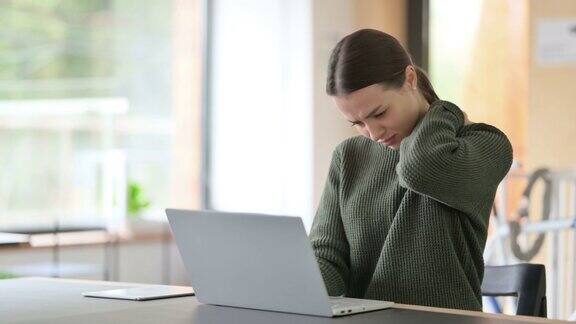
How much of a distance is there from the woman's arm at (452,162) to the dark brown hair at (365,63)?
4.0 inches

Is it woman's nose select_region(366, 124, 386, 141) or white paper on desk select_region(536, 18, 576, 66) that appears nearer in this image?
woman's nose select_region(366, 124, 386, 141)

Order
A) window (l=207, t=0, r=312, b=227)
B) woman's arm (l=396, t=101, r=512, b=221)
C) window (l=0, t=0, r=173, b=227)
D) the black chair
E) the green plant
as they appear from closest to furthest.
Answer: woman's arm (l=396, t=101, r=512, b=221) < the black chair < window (l=0, t=0, r=173, b=227) < the green plant < window (l=207, t=0, r=312, b=227)

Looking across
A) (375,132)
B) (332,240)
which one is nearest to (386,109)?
(375,132)

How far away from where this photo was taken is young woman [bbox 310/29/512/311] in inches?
69.9

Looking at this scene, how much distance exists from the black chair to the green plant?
3.30m

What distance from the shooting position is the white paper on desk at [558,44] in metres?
4.51

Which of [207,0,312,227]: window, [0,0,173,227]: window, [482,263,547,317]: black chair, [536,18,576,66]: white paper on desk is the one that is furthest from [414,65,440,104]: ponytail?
[207,0,312,227]: window

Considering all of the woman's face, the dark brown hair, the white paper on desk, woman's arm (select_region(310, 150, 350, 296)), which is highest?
the white paper on desk

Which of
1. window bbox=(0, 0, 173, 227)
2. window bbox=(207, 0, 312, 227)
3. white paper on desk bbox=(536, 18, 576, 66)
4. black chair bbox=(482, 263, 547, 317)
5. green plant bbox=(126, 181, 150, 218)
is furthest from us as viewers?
window bbox=(207, 0, 312, 227)

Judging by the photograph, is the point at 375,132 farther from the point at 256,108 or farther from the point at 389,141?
the point at 256,108

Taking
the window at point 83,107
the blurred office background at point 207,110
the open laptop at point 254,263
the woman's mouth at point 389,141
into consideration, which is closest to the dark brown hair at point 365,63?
the woman's mouth at point 389,141

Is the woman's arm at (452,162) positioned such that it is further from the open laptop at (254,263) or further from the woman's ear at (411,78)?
the open laptop at (254,263)

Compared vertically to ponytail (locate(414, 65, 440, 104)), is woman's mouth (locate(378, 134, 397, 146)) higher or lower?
lower

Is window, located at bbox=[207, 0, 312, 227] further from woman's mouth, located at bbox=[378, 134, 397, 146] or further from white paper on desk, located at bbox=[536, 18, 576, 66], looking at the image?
woman's mouth, located at bbox=[378, 134, 397, 146]
